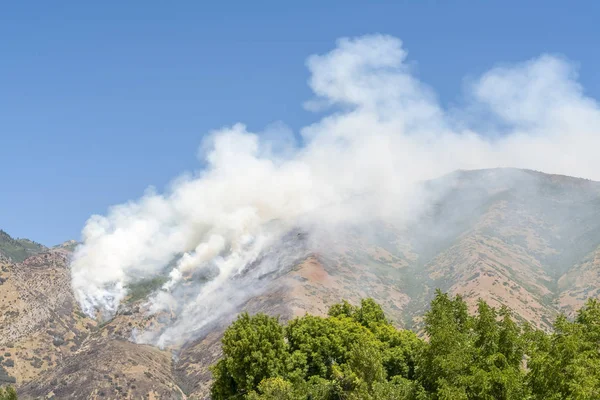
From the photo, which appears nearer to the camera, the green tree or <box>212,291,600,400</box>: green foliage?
<box>212,291,600,400</box>: green foliage

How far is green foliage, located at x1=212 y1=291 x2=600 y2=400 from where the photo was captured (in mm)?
39781

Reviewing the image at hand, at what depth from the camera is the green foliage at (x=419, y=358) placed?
39.8 metres

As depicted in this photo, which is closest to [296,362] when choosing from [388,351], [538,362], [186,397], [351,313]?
[388,351]

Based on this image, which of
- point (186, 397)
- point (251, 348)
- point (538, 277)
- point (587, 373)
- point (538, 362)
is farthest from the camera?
point (538, 277)

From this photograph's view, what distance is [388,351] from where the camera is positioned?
68.2m

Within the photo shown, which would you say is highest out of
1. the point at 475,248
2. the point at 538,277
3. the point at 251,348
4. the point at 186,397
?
the point at 475,248

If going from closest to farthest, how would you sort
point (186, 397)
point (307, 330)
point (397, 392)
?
point (397, 392) < point (307, 330) < point (186, 397)

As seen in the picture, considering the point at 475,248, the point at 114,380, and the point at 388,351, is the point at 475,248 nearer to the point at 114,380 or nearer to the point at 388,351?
the point at 114,380

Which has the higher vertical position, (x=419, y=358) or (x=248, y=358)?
(x=248, y=358)

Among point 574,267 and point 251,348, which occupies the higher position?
point 574,267

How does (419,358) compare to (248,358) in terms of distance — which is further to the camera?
(248,358)

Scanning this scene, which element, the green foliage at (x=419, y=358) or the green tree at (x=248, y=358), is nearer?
the green foliage at (x=419, y=358)

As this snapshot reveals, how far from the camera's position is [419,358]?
5022cm

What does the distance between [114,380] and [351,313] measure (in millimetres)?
95661
